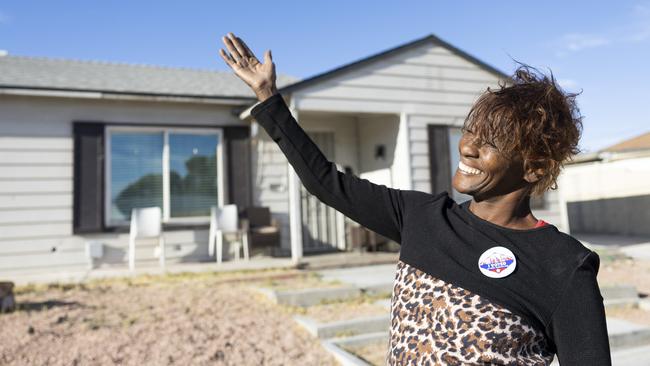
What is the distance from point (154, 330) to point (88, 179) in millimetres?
4155

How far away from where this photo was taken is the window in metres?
7.56

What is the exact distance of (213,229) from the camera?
752cm

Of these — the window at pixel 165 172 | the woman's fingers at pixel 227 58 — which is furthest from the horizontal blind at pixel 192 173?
the woman's fingers at pixel 227 58

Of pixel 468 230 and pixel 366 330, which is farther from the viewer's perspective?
pixel 366 330

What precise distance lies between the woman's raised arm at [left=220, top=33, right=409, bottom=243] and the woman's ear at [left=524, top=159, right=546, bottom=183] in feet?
1.09

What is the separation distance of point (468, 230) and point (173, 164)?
729 cm

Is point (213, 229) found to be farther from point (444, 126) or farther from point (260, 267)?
point (444, 126)

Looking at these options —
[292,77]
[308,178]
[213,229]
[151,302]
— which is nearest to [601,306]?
[308,178]

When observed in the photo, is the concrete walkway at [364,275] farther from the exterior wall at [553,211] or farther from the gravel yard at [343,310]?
the exterior wall at [553,211]

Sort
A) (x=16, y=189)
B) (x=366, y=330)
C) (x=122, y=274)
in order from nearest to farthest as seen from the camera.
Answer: (x=366, y=330) → (x=122, y=274) → (x=16, y=189)

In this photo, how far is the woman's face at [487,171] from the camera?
118 cm

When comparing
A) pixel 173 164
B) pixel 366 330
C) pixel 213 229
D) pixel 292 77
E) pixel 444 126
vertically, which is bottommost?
pixel 366 330

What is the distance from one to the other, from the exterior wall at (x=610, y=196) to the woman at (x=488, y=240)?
1308 cm

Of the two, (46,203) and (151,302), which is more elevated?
(46,203)
